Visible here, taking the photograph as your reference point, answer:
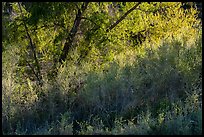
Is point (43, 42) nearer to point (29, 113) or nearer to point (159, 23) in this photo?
point (159, 23)

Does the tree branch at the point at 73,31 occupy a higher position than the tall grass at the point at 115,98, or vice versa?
the tree branch at the point at 73,31

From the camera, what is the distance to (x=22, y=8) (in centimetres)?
1114

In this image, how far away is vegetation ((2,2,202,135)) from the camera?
5945 millimetres

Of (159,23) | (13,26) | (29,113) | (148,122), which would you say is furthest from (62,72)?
(159,23)

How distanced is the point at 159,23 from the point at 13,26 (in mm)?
4453

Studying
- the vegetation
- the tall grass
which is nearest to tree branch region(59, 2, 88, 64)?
the vegetation

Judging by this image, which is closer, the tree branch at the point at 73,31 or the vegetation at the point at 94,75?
the vegetation at the point at 94,75

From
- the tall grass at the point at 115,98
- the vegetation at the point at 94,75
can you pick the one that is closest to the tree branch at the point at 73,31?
the vegetation at the point at 94,75

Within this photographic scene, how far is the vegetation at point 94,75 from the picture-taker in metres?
5.95

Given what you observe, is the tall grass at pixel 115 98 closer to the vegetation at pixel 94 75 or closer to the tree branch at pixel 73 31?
the vegetation at pixel 94 75

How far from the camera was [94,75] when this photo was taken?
7582 millimetres

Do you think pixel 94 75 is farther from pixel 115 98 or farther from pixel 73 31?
pixel 73 31

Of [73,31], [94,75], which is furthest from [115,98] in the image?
[73,31]

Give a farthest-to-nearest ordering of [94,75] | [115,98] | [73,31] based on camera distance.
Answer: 1. [73,31]
2. [94,75]
3. [115,98]
